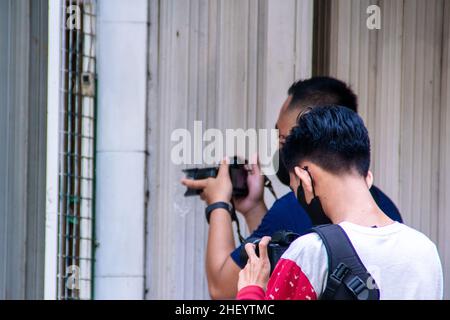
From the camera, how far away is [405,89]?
6.12 m

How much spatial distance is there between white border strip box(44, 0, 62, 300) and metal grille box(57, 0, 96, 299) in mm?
473

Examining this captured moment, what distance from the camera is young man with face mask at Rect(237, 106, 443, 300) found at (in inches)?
136

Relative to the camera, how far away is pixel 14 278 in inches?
230

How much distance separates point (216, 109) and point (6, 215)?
3.80ft

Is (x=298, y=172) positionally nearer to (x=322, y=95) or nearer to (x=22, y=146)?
(x=322, y=95)

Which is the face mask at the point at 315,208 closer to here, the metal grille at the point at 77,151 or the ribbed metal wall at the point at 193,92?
the ribbed metal wall at the point at 193,92

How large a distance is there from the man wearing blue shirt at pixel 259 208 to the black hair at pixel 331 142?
645mm

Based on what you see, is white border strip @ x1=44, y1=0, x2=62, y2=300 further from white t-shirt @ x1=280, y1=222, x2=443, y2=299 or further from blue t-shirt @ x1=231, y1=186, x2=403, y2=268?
white t-shirt @ x1=280, y1=222, x2=443, y2=299

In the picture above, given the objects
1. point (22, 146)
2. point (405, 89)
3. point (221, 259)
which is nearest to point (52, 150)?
point (22, 146)

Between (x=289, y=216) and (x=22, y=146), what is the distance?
73.8 inches

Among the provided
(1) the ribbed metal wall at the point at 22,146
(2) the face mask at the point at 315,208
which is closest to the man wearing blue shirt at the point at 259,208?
(2) the face mask at the point at 315,208

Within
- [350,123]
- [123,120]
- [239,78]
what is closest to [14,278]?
[123,120]

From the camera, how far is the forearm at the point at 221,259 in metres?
4.56
